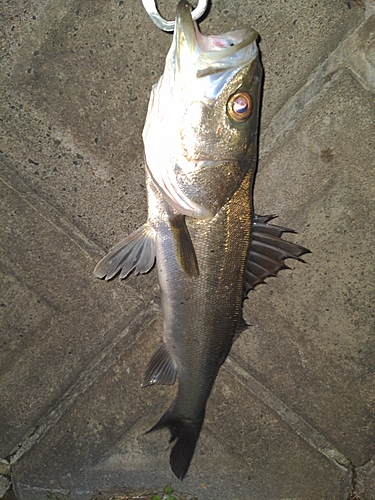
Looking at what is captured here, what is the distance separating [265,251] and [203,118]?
882mm

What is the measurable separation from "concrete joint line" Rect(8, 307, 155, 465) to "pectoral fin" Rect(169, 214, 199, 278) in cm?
80

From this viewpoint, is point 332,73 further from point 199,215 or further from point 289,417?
point 289,417

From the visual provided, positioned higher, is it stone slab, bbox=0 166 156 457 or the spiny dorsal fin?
stone slab, bbox=0 166 156 457

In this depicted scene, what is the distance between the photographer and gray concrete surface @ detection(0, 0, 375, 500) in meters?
2.41

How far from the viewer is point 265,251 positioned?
223 cm

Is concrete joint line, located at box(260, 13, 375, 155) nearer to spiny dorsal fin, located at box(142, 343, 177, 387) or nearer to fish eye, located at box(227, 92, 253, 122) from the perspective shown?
fish eye, located at box(227, 92, 253, 122)

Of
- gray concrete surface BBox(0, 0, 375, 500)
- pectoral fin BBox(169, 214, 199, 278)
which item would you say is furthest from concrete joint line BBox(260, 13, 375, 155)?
pectoral fin BBox(169, 214, 199, 278)

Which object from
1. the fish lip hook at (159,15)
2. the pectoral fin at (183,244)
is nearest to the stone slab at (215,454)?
the pectoral fin at (183,244)

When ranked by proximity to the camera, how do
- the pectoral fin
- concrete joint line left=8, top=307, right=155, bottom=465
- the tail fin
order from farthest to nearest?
concrete joint line left=8, top=307, right=155, bottom=465, the tail fin, the pectoral fin

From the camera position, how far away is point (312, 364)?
2.75 metres

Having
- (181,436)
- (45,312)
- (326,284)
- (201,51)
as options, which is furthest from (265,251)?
(45,312)

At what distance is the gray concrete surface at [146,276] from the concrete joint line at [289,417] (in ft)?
0.04

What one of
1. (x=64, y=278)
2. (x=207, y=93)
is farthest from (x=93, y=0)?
(x=64, y=278)

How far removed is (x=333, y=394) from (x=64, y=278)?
2173mm
